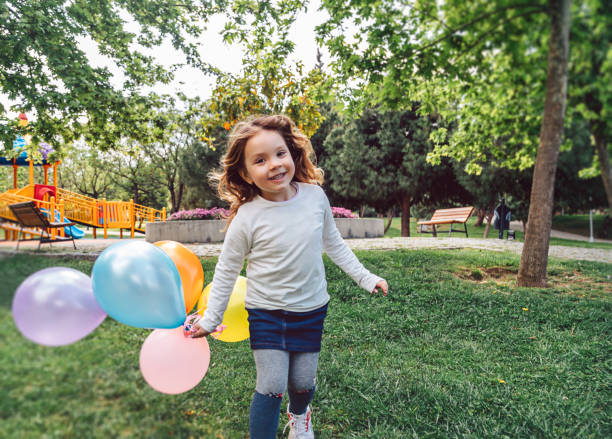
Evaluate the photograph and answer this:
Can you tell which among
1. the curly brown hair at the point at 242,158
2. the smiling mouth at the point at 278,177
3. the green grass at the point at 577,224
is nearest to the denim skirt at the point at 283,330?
the curly brown hair at the point at 242,158

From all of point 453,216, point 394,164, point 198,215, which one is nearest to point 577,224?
point 453,216

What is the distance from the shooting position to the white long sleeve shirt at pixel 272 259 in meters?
1.86

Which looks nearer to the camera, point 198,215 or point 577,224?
point 577,224

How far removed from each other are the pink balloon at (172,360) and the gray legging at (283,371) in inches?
11.9

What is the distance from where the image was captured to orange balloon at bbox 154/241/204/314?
226 cm

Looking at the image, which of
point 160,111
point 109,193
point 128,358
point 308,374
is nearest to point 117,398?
point 128,358

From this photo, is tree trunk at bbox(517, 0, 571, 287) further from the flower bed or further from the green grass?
the flower bed

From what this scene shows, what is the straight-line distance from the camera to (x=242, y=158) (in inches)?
81.2

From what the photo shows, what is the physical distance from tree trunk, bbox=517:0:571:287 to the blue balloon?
153cm

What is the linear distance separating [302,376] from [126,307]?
3.11 feet

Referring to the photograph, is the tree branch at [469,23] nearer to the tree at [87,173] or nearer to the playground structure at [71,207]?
the playground structure at [71,207]

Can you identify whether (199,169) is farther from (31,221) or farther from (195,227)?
(31,221)

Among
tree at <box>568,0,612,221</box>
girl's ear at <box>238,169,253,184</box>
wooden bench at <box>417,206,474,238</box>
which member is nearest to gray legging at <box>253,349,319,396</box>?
girl's ear at <box>238,169,253,184</box>

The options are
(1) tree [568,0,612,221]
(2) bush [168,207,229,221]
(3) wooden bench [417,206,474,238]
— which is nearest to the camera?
(1) tree [568,0,612,221]
